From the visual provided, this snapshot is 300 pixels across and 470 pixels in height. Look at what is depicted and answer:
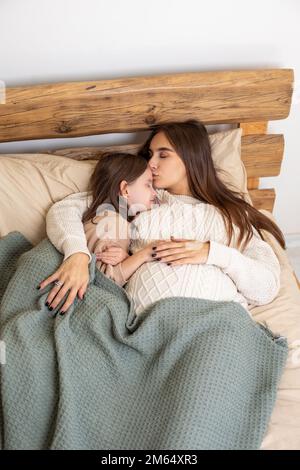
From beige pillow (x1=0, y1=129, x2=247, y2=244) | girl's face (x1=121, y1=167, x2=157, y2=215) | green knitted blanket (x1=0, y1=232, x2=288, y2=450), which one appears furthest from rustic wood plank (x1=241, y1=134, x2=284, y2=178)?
green knitted blanket (x1=0, y1=232, x2=288, y2=450)

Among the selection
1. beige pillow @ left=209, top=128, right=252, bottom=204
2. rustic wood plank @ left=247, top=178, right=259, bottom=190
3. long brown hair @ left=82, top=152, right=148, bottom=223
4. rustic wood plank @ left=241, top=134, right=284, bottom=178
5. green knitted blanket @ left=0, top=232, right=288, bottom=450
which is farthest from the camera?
rustic wood plank @ left=247, top=178, right=259, bottom=190

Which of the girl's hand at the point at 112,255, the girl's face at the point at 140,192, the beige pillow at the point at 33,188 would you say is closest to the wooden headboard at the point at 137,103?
the beige pillow at the point at 33,188

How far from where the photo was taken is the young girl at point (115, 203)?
158cm

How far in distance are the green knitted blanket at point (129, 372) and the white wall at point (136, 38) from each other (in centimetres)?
68

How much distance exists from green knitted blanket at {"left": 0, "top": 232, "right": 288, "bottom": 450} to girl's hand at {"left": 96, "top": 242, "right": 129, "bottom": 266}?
11 cm

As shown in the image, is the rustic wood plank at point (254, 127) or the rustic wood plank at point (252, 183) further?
the rustic wood plank at point (252, 183)

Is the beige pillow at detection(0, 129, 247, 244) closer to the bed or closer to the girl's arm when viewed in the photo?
the bed

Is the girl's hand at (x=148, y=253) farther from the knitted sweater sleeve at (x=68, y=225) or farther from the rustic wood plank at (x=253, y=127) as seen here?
the rustic wood plank at (x=253, y=127)

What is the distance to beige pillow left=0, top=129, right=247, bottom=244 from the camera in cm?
167

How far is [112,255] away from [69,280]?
0.61ft

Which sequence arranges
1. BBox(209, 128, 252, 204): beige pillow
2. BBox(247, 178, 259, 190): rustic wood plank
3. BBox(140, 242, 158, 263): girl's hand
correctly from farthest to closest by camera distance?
BBox(247, 178, 259, 190): rustic wood plank
BBox(209, 128, 252, 204): beige pillow
BBox(140, 242, 158, 263): girl's hand

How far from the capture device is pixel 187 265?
149 cm
